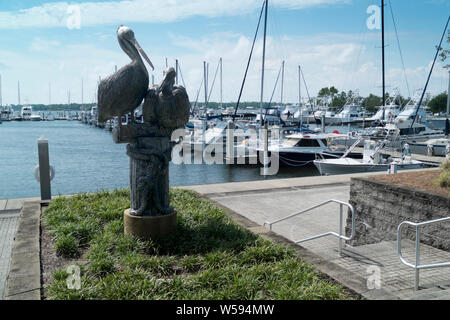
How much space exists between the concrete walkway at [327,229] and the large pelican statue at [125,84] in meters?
3.83

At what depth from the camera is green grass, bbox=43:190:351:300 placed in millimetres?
4652

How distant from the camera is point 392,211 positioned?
325 inches

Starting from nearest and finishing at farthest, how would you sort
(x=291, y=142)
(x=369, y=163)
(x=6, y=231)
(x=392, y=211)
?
(x=392, y=211) → (x=6, y=231) → (x=369, y=163) → (x=291, y=142)

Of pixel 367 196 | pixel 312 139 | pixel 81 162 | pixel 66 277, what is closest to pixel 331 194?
pixel 367 196

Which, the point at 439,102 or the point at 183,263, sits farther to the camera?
the point at 439,102

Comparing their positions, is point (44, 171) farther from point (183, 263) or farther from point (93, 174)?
point (93, 174)

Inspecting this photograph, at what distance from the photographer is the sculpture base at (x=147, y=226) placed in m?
6.42

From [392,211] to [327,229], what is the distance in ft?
6.60

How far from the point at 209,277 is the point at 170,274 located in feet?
2.17

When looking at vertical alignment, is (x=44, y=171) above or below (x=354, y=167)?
above

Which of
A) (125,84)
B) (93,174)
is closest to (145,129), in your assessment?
(125,84)

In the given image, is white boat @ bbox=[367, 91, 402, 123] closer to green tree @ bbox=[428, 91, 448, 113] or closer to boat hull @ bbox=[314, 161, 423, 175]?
boat hull @ bbox=[314, 161, 423, 175]

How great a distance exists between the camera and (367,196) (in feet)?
29.4
